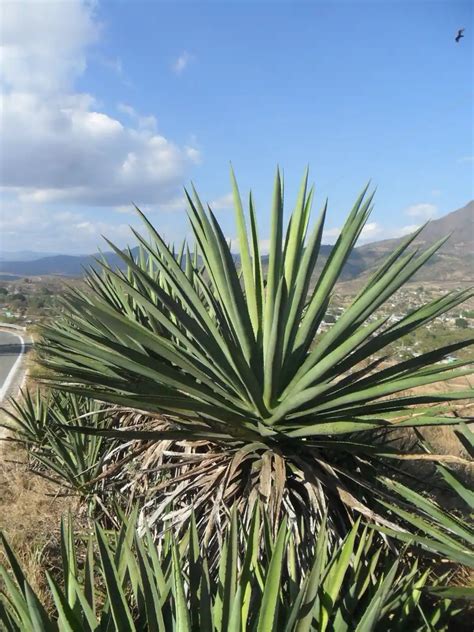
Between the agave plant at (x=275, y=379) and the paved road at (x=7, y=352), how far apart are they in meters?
9.69

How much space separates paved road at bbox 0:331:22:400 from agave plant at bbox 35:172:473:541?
9689 millimetres

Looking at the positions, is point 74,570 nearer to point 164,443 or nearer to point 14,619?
point 14,619

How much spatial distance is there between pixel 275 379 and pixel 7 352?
18035mm

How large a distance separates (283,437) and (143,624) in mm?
1101

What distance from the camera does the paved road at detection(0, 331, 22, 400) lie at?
13694 mm

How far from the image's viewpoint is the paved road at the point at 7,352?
13.7m

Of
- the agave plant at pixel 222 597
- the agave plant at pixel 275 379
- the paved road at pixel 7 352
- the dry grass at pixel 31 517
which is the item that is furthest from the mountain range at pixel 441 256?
the paved road at pixel 7 352

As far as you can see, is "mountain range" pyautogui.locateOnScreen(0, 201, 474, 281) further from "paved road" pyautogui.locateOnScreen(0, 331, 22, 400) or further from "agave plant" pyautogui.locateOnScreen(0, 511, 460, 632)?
"paved road" pyautogui.locateOnScreen(0, 331, 22, 400)

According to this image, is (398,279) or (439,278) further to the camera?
(439,278)

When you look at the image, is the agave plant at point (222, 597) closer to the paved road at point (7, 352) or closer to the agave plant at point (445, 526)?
the agave plant at point (445, 526)

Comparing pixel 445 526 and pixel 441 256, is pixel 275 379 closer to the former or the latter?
pixel 445 526

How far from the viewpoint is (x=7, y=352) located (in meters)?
18.3

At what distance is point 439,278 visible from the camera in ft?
251

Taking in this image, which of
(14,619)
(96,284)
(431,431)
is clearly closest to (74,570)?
(14,619)
